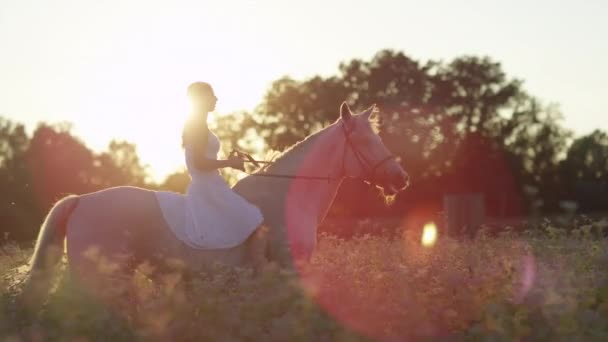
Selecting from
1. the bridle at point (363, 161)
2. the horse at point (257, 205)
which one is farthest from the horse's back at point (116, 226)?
the bridle at point (363, 161)

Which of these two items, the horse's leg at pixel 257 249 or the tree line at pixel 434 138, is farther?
the tree line at pixel 434 138

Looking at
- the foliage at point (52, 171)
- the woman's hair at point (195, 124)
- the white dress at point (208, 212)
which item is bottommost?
the white dress at point (208, 212)

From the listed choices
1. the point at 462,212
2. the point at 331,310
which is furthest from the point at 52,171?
the point at 331,310

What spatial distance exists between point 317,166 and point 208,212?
1325 millimetres

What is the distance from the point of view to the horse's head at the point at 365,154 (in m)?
9.18

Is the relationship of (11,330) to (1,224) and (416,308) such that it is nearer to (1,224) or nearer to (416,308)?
(416,308)

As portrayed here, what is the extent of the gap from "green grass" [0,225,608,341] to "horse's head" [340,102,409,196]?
5.90 feet

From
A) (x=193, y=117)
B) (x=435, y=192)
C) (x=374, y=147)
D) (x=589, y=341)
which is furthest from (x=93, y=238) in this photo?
(x=435, y=192)

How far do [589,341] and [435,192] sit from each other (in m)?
50.7

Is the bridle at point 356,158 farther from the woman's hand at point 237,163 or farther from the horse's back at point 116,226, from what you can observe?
the horse's back at point 116,226

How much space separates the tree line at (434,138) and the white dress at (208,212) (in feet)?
139

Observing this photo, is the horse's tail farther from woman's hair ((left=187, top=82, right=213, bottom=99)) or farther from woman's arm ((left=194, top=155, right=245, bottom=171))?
woman's hair ((left=187, top=82, right=213, bottom=99))

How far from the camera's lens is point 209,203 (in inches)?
341

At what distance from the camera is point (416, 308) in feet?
21.1
